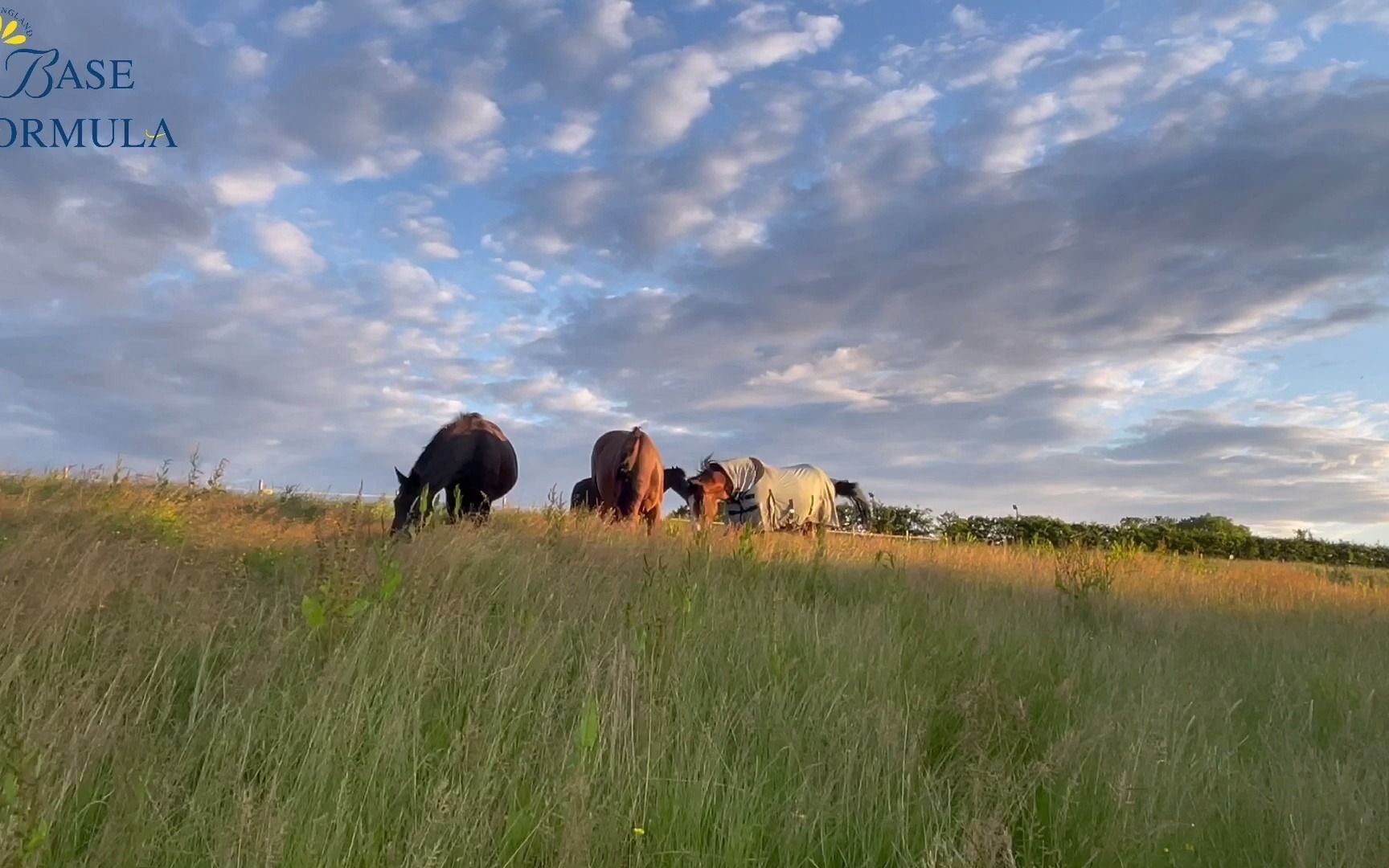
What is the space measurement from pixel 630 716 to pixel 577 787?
22.7 inches

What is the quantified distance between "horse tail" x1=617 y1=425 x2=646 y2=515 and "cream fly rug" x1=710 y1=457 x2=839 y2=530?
380 centimetres

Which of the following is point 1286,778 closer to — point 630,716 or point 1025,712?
point 1025,712

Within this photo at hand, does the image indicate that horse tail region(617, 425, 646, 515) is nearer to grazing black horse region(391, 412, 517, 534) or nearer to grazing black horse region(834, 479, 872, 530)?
grazing black horse region(391, 412, 517, 534)

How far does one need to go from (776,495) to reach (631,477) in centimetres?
588

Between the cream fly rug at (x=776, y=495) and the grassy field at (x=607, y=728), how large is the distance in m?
11.3

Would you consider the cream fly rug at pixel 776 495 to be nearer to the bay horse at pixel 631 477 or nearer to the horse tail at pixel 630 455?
the bay horse at pixel 631 477

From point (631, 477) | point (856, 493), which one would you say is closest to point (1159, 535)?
point (856, 493)

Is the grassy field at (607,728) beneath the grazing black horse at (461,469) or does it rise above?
beneath

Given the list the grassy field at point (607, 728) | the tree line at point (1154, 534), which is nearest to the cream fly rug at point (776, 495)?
the tree line at point (1154, 534)

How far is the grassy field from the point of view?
249 cm

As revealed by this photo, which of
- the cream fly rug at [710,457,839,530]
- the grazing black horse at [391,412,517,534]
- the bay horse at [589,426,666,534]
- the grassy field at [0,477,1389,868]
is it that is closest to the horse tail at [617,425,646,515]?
the bay horse at [589,426,666,534]

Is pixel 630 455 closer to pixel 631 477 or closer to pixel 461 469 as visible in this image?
pixel 631 477

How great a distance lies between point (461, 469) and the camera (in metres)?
12.0

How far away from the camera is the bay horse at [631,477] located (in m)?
13.2
